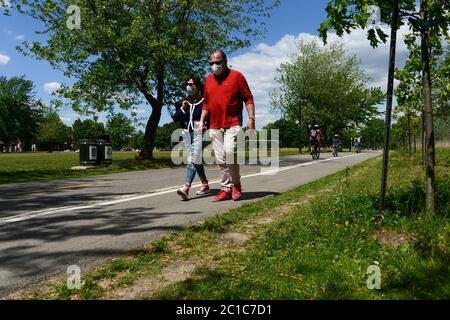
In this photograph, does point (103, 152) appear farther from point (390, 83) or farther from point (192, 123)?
point (390, 83)

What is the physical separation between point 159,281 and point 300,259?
116 cm

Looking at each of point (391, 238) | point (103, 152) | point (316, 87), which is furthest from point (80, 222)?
point (316, 87)

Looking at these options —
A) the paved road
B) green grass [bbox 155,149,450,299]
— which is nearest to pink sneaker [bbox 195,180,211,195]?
the paved road

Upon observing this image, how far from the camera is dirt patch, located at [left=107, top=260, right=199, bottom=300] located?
2.74 meters

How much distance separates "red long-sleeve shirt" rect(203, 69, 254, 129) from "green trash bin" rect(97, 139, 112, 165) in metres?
13.9

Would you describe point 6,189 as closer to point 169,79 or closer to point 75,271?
point 75,271

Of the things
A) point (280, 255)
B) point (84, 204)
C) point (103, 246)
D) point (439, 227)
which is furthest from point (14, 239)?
point (439, 227)

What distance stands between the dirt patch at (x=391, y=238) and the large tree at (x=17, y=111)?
9544 centimetres

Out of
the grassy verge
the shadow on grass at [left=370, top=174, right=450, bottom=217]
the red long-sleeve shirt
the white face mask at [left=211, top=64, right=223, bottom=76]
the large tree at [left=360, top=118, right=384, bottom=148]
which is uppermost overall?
the large tree at [left=360, top=118, right=384, bottom=148]

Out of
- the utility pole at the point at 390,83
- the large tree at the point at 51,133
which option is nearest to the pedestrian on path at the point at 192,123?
the utility pole at the point at 390,83

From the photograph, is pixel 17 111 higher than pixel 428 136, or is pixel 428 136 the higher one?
pixel 17 111

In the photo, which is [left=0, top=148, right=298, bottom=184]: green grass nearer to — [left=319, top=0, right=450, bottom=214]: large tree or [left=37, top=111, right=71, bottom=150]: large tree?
[left=319, top=0, right=450, bottom=214]: large tree

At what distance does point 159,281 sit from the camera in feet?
9.74

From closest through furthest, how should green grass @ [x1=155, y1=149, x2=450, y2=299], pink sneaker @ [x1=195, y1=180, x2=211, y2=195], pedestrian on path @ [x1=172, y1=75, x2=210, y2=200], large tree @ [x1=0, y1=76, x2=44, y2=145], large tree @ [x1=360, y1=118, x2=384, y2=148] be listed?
green grass @ [x1=155, y1=149, x2=450, y2=299] < pedestrian on path @ [x1=172, y1=75, x2=210, y2=200] < pink sneaker @ [x1=195, y1=180, x2=211, y2=195] < large tree @ [x1=0, y1=76, x2=44, y2=145] < large tree @ [x1=360, y1=118, x2=384, y2=148]
